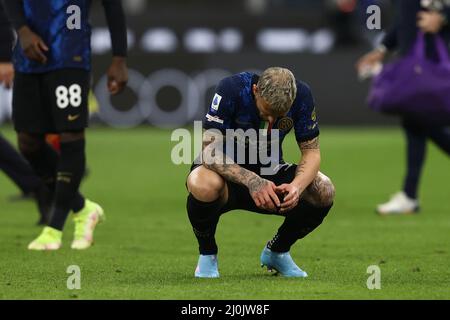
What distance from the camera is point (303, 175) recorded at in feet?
20.8

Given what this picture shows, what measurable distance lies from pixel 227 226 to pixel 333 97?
12695 millimetres

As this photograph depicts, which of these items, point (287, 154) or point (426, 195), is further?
point (287, 154)

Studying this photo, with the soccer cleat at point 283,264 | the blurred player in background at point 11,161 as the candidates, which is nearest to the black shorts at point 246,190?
the soccer cleat at point 283,264

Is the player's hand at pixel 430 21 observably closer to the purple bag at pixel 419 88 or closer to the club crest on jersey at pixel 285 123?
the purple bag at pixel 419 88

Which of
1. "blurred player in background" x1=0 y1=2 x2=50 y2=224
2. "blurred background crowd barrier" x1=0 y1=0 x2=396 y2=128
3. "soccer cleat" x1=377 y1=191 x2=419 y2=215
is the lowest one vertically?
"blurred background crowd barrier" x1=0 y1=0 x2=396 y2=128

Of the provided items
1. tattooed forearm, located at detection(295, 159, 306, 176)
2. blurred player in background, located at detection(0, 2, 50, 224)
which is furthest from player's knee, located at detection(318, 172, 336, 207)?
blurred player in background, located at detection(0, 2, 50, 224)

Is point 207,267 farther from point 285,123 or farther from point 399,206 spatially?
point 399,206

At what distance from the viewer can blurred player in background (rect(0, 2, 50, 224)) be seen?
8.65 metres

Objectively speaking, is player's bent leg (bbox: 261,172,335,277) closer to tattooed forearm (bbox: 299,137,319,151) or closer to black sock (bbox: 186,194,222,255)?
tattooed forearm (bbox: 299,137,319,151)

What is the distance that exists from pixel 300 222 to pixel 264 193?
47 cm

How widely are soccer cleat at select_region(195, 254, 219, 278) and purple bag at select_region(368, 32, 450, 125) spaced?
4215mm

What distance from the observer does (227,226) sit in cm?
953
